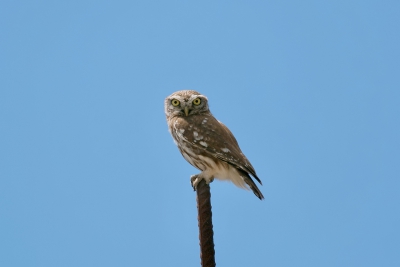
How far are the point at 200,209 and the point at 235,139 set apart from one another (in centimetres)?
297

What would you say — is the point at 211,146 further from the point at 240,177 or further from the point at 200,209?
the point at 200,209

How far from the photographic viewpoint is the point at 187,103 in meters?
6.83

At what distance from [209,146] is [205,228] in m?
2.79

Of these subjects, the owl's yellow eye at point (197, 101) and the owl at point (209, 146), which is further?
the owl's yellow eye at point (197, 101)

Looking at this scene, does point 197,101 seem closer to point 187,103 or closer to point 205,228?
point 187,103

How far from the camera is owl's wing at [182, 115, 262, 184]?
19.2ft

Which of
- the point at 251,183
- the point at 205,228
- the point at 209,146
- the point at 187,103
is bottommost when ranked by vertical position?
the point at 205,228

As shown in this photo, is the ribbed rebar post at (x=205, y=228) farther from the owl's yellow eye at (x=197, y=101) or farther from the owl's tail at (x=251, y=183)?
the owl's yellow eye at (x=197, y=101)

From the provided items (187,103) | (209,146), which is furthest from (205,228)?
(187,103)

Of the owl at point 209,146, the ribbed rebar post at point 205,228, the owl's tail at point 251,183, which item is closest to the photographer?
the ribbed rebar post at point 205,228

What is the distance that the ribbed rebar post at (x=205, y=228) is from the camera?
3.21 metres

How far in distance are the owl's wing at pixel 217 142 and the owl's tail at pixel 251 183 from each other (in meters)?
0.05

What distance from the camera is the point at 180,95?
6926mm

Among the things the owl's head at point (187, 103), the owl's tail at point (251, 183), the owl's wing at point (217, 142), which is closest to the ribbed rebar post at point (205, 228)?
the owl's tail at point (251, 183)
